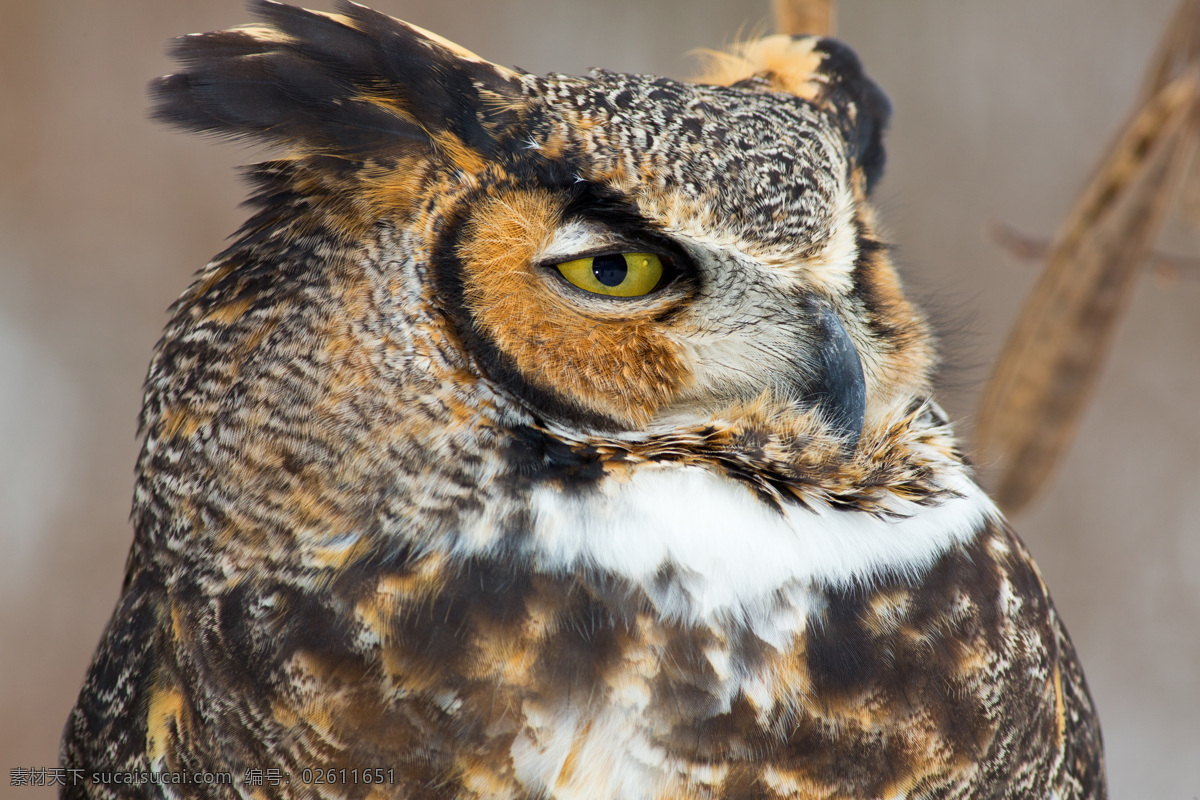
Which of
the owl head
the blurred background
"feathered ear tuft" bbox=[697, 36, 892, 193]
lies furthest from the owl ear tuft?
the blurred background

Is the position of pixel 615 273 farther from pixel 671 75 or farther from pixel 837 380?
pixel 671 75

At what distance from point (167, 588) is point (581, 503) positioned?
0.39 metres

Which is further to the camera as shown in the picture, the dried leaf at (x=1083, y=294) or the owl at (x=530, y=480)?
the dried leaf at (x=1083, y=294)

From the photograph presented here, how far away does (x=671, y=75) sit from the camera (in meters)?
2.84

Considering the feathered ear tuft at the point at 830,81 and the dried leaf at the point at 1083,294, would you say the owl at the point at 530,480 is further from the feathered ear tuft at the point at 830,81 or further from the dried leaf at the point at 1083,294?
the dried leaf at the point at 1083,294

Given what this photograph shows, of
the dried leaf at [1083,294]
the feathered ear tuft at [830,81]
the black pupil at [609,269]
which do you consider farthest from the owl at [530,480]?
the dried leaf at [1083,294]

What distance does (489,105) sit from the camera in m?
0.79

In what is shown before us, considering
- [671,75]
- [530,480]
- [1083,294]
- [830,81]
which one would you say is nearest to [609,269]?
[530,480]

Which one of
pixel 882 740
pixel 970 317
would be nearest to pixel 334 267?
pixel 882 740

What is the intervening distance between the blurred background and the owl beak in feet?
4.70

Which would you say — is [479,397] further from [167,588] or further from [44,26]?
[44,26]

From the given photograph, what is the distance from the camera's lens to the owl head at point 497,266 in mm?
757

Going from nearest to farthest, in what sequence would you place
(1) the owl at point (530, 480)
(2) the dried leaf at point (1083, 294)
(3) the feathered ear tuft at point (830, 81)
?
1. (1) the owl at point (530, 480)
2. (3) the feathered ear tuft at point (830, 81)
3. (2) the dried leaf at point (1083, 294)

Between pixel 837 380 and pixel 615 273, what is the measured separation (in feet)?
0.70
